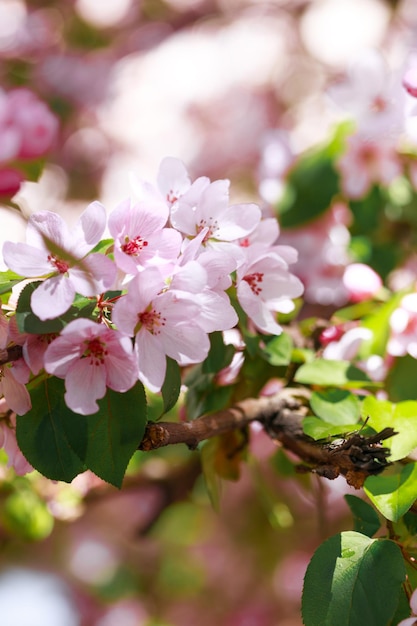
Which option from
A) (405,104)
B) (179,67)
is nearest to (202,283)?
(405,104)

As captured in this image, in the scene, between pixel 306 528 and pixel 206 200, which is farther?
pixel 306 528

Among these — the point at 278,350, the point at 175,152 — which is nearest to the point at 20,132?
the point at 278,350

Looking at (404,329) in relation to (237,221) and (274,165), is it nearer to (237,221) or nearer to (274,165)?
(237,221)

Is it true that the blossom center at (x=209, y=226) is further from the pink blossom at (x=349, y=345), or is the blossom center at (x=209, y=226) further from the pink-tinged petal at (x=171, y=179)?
the pink blossom at (x=349, y=345)

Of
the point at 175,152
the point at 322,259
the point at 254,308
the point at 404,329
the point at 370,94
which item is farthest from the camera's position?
the point at 175,152

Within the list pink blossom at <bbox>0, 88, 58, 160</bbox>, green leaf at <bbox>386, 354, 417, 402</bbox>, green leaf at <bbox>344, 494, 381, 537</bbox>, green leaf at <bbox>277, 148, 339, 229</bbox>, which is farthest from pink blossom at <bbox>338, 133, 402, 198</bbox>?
green leaf at <bbox>344, 494, 381, 537</bbox>

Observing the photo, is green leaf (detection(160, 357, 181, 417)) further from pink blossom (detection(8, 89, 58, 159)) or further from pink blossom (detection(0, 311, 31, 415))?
pink blossom (detection(8, 89, 58, 159))

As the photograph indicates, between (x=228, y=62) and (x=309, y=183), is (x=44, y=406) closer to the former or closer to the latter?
(x=309, y=183)
